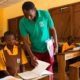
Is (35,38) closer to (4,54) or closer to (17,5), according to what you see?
(4,54)

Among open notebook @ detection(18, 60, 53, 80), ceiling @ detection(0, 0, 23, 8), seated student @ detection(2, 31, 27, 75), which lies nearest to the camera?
open notebook @ detection(18, 60, 53, 80)

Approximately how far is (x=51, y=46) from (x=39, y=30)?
0.75ft

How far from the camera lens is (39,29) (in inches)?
88.0

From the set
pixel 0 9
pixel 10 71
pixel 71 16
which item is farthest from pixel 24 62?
pixel 0 9

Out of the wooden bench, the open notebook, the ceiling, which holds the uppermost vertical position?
the ceiling

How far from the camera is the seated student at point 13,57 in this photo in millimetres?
2382

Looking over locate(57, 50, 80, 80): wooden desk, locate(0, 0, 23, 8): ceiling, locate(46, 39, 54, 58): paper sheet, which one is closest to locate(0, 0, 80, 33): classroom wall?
locate(0, 0, 23, 8): ceiling

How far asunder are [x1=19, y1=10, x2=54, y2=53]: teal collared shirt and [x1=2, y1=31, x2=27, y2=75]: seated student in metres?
0.29

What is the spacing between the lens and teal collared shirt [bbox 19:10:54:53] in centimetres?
223

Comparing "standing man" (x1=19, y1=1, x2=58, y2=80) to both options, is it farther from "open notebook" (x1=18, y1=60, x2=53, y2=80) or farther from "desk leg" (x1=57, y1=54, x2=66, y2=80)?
"desk leg" (x1=57, y1=54, x2=66, y2=80)

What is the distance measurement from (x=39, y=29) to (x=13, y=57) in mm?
504

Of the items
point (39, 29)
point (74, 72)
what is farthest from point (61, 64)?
point (39, 29)

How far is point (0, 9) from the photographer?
9508 mm

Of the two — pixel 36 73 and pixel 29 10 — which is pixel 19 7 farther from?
pixel 36 73
